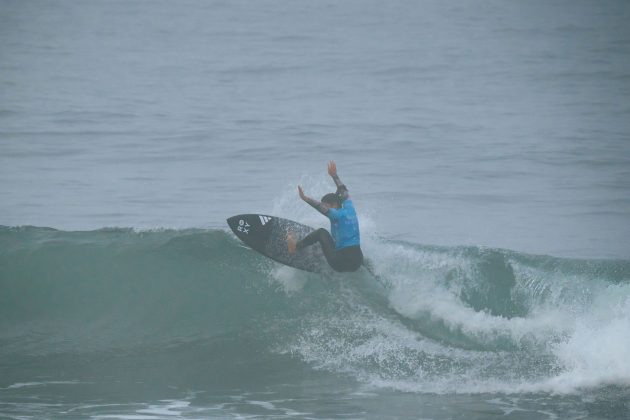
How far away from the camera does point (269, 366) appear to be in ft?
36.9

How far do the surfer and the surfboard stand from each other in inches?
31.0

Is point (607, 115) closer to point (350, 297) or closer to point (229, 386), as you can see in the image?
point (350, 297)

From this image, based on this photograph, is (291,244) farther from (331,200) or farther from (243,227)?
(243,227)

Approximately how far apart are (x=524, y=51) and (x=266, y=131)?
22758 millimetres

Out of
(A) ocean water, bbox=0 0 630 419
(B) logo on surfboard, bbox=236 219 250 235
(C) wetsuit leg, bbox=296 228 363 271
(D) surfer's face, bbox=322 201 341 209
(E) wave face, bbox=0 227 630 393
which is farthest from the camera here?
(B) logo on surfboard, bbox=236 219 250 235

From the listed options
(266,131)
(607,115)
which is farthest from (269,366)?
(607,115)

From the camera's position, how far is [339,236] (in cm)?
1134

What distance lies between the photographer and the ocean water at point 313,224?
10508 mm

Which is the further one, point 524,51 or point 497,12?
point 497,12

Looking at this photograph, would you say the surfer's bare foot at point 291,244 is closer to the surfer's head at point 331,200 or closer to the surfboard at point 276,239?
the surfboard at point 276,239

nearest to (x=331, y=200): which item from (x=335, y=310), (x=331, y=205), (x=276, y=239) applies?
(x=331, y=205)

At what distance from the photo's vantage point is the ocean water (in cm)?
1051

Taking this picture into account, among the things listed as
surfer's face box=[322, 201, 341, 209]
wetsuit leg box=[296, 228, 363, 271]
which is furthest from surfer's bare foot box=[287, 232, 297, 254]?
surfer's face box=[322, 201, 341, 209]

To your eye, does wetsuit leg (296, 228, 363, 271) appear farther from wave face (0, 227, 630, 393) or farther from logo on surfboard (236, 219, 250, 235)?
logo on surfboard (236, 219, 250, 235)
